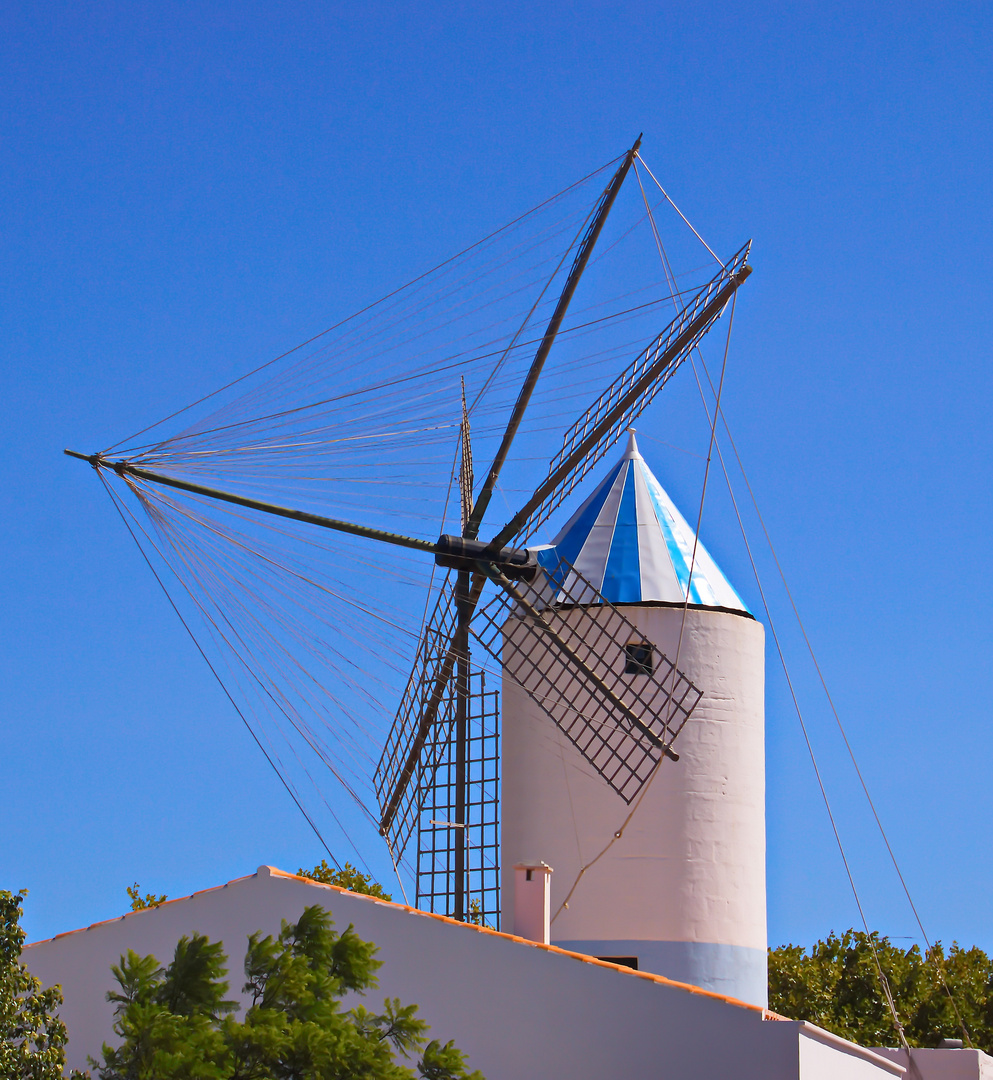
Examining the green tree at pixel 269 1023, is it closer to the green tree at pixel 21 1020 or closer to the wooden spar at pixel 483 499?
the green tree at pixel 21 1020

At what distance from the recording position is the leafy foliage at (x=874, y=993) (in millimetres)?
23859

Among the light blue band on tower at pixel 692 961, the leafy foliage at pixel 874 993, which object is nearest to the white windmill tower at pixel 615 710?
the light blue band on tower at pixel 692 961

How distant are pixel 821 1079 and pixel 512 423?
7.68 m

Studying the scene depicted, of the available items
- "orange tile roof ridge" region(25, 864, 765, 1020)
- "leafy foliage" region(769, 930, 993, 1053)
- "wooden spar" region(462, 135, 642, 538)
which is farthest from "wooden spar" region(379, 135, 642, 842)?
"leafy foliage" region(769, 930, 993, 1053)

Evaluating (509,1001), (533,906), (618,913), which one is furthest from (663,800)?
(509,1001)

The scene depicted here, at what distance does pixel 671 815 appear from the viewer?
Result: 15.3 m

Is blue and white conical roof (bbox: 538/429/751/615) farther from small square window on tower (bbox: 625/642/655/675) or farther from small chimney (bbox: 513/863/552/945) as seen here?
small chimney (bbox: 513/863/552/945)

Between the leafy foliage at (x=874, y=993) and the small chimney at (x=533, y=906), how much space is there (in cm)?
1153

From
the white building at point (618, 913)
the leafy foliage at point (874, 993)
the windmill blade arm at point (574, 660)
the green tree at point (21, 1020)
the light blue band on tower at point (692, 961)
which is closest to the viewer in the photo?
the green tree at point (21, 1020)

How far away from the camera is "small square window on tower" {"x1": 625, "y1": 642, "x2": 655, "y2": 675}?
15750mm

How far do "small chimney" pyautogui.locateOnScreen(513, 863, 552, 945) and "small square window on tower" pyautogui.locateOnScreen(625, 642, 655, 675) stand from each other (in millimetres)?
3064

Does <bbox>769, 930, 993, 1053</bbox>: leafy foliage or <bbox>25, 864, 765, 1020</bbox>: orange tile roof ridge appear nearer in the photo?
<bbox>25, 864, 765, 1020</bbox>: orange tile roof ridge

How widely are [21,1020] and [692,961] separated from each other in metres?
7.28

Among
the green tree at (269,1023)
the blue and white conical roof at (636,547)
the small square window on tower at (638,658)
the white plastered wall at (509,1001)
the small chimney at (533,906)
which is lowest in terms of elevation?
the green tree at (269,1023)
